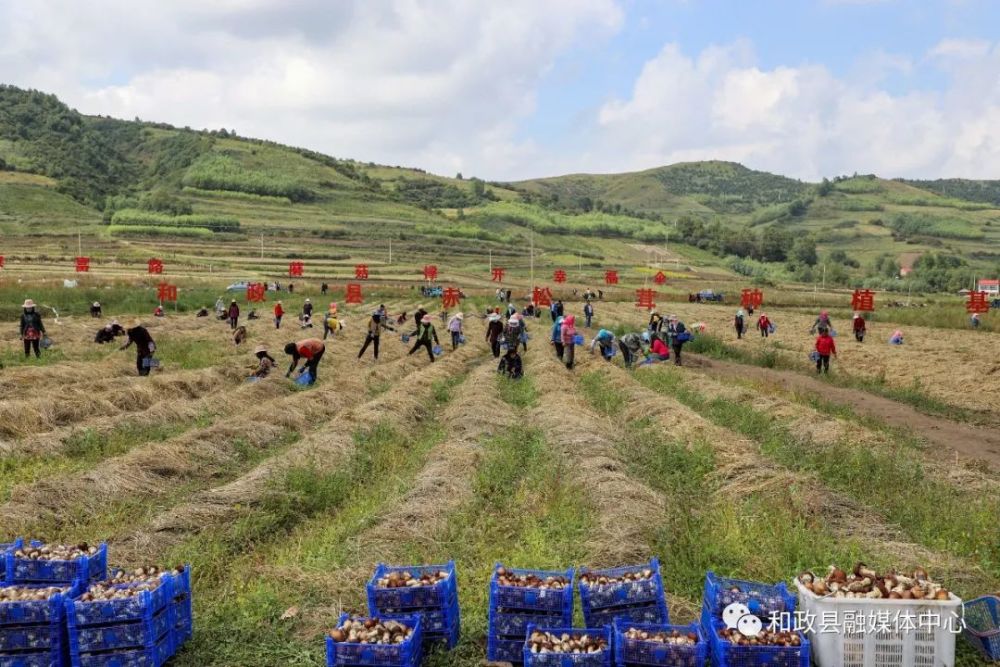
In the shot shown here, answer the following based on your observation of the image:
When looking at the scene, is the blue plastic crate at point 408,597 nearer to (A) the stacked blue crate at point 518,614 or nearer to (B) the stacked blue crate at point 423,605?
(B) the stacked blue crate at point 423,605

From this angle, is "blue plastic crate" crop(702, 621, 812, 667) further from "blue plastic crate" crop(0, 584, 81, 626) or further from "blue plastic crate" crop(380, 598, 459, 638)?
"blue plastic crate" crop(0, 584, 81, 626)

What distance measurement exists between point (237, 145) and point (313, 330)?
483ft

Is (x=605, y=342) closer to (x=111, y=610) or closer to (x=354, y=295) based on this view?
(x=111, y=610)

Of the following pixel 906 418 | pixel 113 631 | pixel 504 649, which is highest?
pixel 113 631

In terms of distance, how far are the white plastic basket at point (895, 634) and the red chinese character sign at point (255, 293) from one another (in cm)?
4539

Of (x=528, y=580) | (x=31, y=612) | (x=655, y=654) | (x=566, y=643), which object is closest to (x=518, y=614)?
(x=528, y=580)

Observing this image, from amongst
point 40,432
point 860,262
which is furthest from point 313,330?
point 860,262

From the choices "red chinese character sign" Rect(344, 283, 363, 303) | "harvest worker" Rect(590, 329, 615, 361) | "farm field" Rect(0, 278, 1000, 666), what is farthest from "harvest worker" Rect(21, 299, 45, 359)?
"red chinese character sign" Rect(344, 283, 363, 303)

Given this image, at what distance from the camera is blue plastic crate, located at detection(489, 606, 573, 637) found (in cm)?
544

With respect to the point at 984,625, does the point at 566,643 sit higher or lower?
higher

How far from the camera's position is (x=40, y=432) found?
1226cm

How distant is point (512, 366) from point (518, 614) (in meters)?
14.7

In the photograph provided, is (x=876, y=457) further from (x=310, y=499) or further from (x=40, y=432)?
(x=40, y=432)

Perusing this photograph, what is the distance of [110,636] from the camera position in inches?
207
